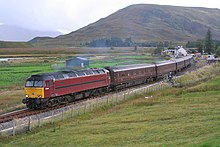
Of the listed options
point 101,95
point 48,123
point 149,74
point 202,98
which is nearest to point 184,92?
point 202,98

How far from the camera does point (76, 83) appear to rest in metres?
38.7

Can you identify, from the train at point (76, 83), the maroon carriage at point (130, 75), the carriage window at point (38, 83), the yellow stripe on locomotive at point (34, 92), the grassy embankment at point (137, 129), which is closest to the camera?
the grassy embankment at point (137, 129)

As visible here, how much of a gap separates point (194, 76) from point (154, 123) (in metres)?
44.7

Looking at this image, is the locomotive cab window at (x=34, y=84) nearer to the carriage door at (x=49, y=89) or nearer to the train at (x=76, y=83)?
the train at (x=76, y=83)

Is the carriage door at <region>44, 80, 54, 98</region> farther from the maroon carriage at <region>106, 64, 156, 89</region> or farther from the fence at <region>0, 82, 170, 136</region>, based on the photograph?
the maroon carriage at <region>106, 64, 156, 89</region>

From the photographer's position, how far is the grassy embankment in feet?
62.6

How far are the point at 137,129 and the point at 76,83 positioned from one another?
17.1 m

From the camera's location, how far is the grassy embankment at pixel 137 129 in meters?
19.1

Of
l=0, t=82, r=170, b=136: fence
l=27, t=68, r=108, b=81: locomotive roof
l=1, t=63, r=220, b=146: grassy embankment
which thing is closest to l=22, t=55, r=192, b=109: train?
l=27, t=68, r=108, b=81: locomotive roof

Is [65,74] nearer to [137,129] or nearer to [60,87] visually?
[60,87]

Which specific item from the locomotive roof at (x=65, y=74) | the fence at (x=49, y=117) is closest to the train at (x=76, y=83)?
the locomotive roof at (x=65, y=74)

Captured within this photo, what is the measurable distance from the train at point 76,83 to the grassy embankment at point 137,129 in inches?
218

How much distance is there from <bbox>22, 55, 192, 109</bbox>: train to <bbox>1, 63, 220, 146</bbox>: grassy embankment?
5540mm

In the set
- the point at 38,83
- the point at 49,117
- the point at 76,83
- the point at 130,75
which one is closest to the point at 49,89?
the point at 38,83
